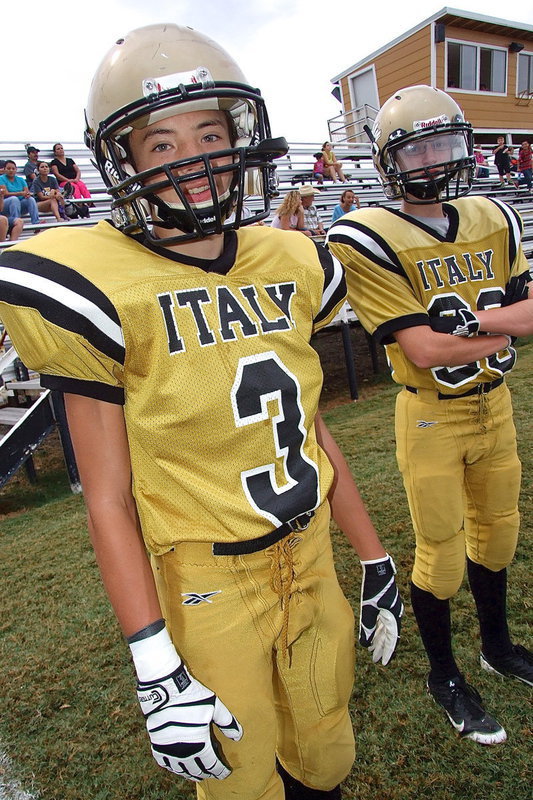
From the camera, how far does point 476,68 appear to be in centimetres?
1606

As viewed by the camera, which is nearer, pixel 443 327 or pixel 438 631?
pixel 443 327

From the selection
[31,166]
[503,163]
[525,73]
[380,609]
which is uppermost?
[525,73]

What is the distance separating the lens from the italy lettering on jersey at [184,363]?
1084 millimetres

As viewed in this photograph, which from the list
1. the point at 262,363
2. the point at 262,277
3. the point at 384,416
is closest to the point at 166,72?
the point at 262,277

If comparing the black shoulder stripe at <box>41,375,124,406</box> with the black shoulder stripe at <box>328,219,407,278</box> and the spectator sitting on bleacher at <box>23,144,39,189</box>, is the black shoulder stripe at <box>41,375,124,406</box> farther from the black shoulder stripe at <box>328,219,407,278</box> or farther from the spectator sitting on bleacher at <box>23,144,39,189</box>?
the spectator sitting on bleacher at <box>23,144,39,189</box>

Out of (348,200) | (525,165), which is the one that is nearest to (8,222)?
(348,200)

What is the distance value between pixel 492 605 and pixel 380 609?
938 millimetres

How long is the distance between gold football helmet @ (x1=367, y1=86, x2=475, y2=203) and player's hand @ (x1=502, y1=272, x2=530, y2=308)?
387mm

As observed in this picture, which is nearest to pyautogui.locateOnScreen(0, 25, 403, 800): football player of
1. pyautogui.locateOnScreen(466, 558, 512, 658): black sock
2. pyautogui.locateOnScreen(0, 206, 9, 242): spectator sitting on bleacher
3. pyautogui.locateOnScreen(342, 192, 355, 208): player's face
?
pyautogui.locateOnScreen(466, 558, 512, 658): black sock

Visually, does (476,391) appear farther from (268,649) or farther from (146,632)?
(146,632)

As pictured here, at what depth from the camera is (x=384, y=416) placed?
6074mm

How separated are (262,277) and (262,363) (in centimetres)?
22

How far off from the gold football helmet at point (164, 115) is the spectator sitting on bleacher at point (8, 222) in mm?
6079

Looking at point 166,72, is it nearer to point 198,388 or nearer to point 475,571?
point 198,388
